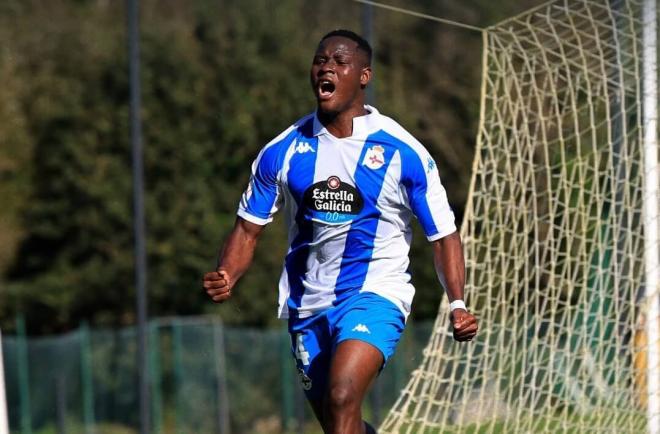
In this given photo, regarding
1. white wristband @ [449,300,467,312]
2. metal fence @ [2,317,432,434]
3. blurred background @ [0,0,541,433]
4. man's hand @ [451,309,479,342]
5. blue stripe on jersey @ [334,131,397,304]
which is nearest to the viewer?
man's hand @ [451,309,479,342]

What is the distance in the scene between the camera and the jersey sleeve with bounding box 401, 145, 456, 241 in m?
6.38

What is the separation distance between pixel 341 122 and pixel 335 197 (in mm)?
347

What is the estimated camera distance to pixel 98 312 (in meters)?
28.0

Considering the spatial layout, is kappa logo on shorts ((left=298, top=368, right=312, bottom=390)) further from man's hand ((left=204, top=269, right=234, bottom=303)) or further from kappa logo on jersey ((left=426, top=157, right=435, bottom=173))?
kappa logo on jersey ((left=426, top=157, right=435, bottom=173))

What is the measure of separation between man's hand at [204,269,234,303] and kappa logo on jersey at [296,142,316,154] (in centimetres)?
67

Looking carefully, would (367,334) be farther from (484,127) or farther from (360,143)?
(484,127)

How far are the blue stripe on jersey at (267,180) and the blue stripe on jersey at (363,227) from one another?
375 millimetres

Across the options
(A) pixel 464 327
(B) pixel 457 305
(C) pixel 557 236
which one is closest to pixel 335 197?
(B) pixel 457 305

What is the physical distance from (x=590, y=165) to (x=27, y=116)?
22.3 m

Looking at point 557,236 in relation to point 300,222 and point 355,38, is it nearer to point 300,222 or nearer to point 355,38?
point 300,222

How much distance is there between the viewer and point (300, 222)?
6.55 meters

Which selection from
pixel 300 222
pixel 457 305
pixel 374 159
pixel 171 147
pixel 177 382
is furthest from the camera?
pixel 171 147

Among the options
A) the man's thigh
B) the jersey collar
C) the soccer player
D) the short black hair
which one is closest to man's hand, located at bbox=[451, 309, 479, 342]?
the soccer player

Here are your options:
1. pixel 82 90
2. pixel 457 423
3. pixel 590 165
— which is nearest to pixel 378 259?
pixel 457 423
